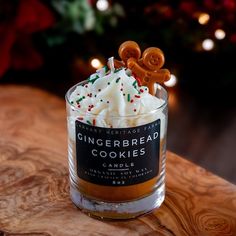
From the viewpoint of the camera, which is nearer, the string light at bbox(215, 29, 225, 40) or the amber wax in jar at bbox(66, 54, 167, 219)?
the amber wax in jar at bbox(66, 54, 167, 219)

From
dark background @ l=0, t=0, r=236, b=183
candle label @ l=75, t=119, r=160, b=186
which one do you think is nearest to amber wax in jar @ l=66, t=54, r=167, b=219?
candle label @ l=75, t=119, r=160, b=186

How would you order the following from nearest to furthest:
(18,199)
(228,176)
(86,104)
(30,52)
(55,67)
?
(86,104)
(18,199)
(228,176)
(30,52)
(55,67)

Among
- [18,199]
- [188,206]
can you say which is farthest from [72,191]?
[188,206]

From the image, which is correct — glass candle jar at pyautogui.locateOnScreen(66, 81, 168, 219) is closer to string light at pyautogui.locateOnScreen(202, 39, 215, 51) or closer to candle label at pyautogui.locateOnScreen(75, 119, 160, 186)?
candle label at pyautogui.locateOnScreen(75, 119, 160, 186)

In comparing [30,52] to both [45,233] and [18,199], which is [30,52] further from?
[45,233]

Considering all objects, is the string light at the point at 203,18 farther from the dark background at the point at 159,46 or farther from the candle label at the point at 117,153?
the candle label at the point at 117,153

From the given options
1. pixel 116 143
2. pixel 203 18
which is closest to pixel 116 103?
pixel 116 143
